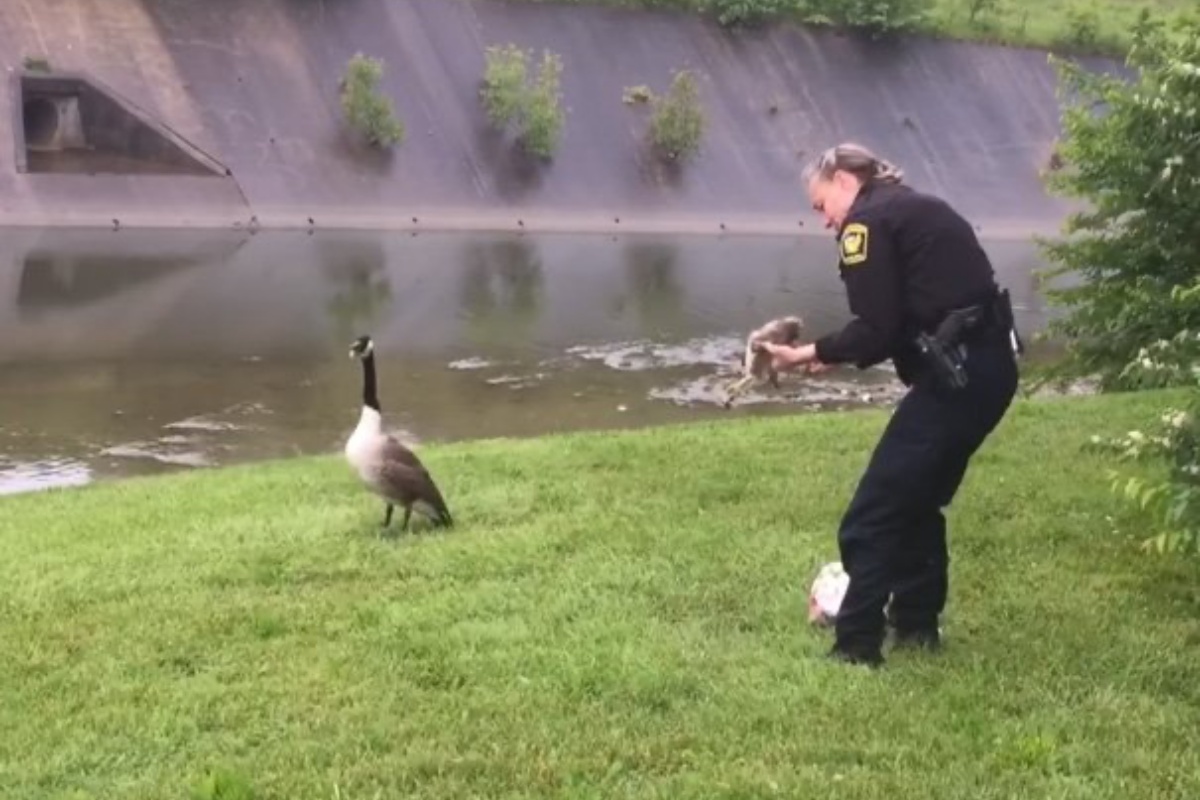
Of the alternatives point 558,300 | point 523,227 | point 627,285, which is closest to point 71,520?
point 558,300

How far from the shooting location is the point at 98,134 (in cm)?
3688

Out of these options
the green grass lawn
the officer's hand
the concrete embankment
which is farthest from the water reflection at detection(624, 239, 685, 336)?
the officer's hand

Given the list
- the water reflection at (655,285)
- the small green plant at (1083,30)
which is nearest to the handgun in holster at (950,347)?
the water reflection at (655,285)

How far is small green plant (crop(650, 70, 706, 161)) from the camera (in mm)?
44375

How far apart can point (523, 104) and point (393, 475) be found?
34.4 m

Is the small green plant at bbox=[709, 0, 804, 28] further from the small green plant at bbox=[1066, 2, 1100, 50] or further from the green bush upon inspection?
the green bush

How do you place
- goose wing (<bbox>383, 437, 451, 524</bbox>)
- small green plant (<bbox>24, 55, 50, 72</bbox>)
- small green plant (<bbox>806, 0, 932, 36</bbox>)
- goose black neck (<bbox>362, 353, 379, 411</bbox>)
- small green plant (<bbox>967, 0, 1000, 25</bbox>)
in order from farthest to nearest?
small green plant (<bbox>967, 0, 1000, 25</bbox>) < small green plant (<bbox>806, 0, 932, 36</bbox>) < small green plant (<bbox>24, 55, 50, 72</bbox>) < goose black neck (<bbox>362, 353, 379, 411</bbox>) < goose wing (<bbox>383, 437, 451, 524</bbox>)

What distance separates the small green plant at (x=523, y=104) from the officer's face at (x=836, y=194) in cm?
3655

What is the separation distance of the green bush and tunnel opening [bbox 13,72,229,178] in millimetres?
27537

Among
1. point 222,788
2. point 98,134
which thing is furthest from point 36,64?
point 222,788

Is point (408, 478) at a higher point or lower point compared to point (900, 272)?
lower

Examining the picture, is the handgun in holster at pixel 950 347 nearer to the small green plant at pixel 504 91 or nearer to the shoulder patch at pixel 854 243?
the shoulder patch at pixel 854 243

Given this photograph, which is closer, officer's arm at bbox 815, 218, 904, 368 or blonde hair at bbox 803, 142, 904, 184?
officer's arm at bbox 815, 218, 904, 368

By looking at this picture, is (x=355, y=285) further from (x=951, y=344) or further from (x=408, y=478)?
(x=951, y=344)
